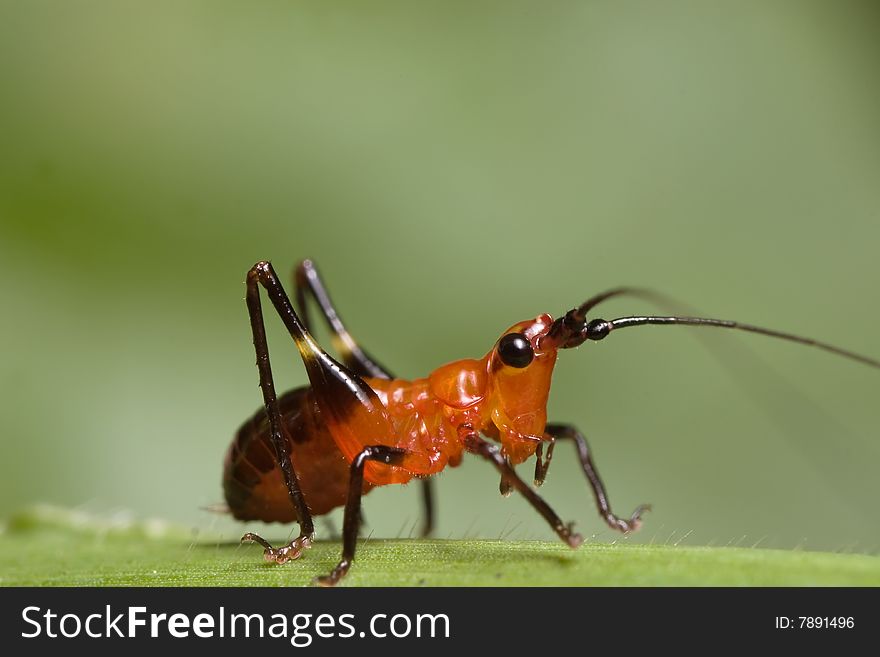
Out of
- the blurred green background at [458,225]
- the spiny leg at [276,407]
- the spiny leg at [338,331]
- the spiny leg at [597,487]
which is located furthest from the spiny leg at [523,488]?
the blurred green background at [458,225]

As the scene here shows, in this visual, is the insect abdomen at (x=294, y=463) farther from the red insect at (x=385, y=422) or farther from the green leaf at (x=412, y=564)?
Result: the green leaf at (x=412, y=564)

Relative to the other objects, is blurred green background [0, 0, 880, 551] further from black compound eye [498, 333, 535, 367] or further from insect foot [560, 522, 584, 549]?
insect foot [560, 522, 584, 549]

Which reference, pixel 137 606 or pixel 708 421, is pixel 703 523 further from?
pixel 137 606

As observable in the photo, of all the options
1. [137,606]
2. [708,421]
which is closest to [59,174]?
[137,606]

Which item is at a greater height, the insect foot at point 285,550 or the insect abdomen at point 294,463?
the insect abdomen at point 294,463

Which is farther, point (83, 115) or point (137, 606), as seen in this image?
point (83, 115)

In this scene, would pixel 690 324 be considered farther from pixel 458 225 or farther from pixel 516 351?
pixel 458 225
